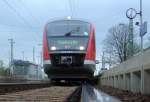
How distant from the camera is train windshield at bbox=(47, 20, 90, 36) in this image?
29.0 metres

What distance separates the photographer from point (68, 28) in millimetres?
29578

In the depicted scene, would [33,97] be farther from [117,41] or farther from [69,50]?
[117,41]

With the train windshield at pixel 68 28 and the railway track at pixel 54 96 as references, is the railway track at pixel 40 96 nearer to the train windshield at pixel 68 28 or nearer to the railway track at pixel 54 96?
the railway track at pixel 54 96

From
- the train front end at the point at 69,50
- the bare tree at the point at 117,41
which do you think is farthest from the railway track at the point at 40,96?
the bare tree at the point at 117,41

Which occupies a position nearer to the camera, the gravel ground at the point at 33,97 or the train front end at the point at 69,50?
the gravel ground at the point at 33,97

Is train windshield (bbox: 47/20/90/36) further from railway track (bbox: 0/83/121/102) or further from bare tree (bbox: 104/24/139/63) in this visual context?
bare tree (bbox: 104/24/139/63)

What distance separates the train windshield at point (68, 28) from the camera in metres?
29.0

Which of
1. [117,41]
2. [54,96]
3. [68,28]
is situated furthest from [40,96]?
[117,41]

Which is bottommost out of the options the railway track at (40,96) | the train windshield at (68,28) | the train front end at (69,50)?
the railway track at (40,96)

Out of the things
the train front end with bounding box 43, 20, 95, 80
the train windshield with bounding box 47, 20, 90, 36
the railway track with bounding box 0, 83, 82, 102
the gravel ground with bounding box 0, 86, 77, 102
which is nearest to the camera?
the gravel ground with bounding box 0, 86, 77, 102

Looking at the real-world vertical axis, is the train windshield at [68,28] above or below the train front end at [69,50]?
above

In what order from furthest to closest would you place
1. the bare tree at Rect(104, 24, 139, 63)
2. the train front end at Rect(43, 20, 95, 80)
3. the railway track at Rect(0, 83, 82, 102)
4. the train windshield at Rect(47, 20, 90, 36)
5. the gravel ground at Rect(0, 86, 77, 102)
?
the bare tree at Rect(104, 24, 139, 63) < the train windshield at Rect(47, 20, 90, 36) < the train front end at Rect(43, 20, 95, 80) < the railway track at Rect(0, 83, 82, 102) < the gravel ground at Rect(0, 86, 77, 102)

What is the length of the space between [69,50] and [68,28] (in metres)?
2.46

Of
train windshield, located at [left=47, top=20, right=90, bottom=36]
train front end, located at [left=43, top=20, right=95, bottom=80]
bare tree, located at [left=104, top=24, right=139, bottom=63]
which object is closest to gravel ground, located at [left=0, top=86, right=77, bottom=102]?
train front end, located at [left=43, top=20, right=95, bottom=80]
